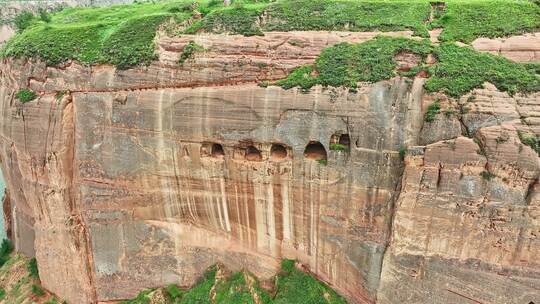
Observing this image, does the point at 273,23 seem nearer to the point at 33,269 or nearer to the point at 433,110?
the point at 433,110

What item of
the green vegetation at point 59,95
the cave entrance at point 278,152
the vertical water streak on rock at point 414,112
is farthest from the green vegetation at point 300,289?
the green vegetation at point 59,95

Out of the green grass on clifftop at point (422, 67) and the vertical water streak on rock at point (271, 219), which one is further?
the vertical water streak on rock at point (271, 219)

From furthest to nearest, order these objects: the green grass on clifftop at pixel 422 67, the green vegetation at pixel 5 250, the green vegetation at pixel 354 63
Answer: the green vegetation at pixel 5 250 → the green vegetation at pixel 354 63 → the green grass on clifftop at pixel 422 67

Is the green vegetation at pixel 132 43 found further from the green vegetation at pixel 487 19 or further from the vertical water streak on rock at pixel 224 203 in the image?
the green vegetation at pixel 487 19

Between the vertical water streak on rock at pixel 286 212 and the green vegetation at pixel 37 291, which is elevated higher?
the vertical water streak on rock at pixel 286 212

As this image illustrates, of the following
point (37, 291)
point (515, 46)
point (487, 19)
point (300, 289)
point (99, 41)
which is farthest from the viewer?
point (37, 291)

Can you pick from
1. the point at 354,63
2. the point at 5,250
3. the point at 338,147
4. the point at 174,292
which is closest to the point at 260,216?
the point at 338,147

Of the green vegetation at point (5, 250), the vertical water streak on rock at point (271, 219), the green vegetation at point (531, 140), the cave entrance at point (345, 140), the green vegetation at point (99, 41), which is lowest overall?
the green vegetation at point (5, 250)
